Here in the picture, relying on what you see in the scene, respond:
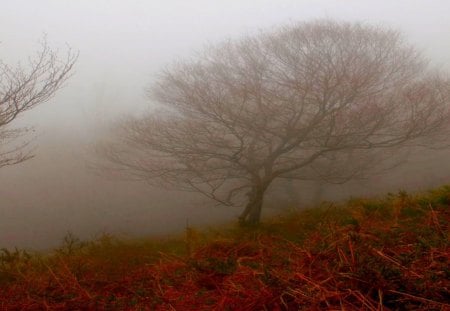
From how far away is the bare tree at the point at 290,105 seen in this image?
1052 cm

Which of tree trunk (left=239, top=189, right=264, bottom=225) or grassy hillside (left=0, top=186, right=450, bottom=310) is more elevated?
tree trunk (left=239, top=189, right=264, bottom=225)

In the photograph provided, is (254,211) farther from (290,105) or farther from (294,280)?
(294,280)

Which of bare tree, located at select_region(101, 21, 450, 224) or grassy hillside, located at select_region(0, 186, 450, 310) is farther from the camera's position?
bare tree, located at select_region(101, 21, 450, 224)

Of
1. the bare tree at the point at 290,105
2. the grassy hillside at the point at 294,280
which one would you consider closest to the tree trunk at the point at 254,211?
the bare tree at the point at 290,105

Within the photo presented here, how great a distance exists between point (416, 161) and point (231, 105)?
1115cm

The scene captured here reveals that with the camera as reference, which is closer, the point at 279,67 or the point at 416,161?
the point at 279,67

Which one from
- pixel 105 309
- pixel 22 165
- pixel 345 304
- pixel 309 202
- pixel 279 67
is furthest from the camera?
pixel 22 165

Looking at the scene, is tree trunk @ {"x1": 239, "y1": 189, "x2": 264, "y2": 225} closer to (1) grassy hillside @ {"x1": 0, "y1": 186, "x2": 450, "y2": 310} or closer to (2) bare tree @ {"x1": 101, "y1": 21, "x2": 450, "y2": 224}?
(2) bare tree @ {"x1": 101, "y1": 21, "x2": 450, "y2": 224}

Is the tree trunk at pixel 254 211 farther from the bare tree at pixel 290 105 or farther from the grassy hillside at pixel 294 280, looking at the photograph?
the grassy hillside at pixel 294 280

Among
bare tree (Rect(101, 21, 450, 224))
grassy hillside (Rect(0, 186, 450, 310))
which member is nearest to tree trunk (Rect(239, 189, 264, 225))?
bare tree (Rect(101, 21, 450, 224))

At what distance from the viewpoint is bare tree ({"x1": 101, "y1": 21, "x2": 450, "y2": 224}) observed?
10.5 m

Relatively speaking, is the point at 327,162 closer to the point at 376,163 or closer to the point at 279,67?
the point at 376,163

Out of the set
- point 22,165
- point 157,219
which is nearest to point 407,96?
point 157,219

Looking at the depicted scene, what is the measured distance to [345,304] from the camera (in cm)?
201
